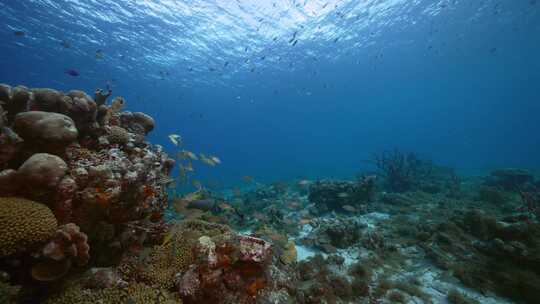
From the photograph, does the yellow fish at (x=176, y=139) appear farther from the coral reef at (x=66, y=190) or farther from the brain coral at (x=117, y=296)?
the brain coral at (x=117, y=296)

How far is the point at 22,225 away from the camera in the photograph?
275 centimetres

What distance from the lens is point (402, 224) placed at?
1020 cm

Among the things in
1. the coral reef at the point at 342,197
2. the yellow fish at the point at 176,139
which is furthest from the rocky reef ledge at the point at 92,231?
the coral reef at the point at 342,197

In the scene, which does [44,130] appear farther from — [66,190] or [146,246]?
[146,246]

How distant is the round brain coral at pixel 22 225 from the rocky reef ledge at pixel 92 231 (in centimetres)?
1

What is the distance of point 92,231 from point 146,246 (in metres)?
Result: 1.13

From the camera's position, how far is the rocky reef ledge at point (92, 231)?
9.71 feet

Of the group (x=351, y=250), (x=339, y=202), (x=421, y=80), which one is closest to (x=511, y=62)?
(x=421, y=80)

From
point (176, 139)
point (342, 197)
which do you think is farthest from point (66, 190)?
point (342, 197)

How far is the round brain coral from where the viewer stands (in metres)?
2.63

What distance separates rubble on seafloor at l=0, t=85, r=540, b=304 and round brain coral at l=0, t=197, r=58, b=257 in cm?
1

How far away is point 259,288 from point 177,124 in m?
90.8

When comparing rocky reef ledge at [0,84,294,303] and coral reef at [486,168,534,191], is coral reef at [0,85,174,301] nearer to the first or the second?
rocky reef ledge at [0,84,294,303]

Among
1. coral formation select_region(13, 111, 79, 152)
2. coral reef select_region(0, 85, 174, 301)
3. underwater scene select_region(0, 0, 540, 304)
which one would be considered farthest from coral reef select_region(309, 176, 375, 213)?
coral formation select_region(13, 111, 79, 152)
